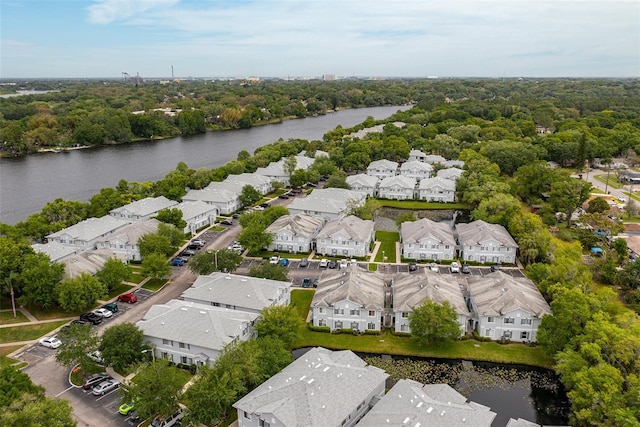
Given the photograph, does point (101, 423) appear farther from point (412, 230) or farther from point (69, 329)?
point (412, 230)

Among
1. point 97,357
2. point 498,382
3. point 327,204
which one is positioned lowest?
point 498,382

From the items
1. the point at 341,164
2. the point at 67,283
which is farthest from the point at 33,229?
the point at 341,164

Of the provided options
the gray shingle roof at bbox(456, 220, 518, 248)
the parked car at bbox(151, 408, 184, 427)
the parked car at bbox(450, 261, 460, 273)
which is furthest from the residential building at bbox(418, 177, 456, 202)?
the parked car at bbox(151, 408, 184, 427)

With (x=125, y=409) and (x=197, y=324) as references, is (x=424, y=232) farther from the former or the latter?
(x=125, y=409)

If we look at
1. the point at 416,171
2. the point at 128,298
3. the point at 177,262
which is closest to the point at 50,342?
the point at 128,298

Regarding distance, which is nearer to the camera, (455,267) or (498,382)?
(498,382)

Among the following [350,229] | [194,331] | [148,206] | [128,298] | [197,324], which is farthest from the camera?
[148,206]

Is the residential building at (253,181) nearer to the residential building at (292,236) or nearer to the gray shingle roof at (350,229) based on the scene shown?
the residential building at (292,236)
